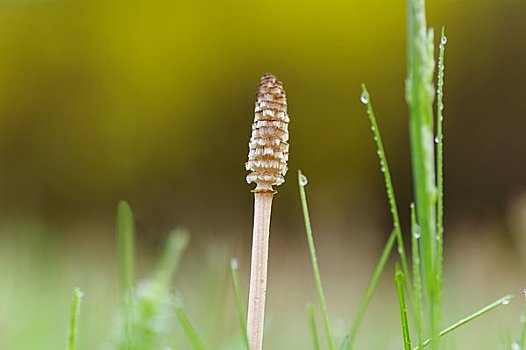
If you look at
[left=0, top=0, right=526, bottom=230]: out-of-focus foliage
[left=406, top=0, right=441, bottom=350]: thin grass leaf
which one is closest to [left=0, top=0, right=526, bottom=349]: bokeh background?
[left=0, top=0, right=526, bottom=230]: out-of-focus foliage

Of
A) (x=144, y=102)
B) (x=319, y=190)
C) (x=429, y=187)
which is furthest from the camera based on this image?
(x=144, y=102)

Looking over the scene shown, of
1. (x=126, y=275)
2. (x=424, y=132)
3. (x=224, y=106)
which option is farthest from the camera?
(x=224, y=106)

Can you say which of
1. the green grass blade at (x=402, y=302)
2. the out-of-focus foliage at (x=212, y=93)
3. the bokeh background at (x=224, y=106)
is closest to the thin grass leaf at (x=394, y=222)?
the green grass blade at (x=402, y=302)

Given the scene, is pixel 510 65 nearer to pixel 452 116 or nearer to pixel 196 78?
pixel 452 116

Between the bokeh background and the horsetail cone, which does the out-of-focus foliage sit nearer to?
the bokeh background

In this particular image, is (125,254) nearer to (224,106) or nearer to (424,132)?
(424,132)

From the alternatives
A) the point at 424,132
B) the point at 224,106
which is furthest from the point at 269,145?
the point at 224,106

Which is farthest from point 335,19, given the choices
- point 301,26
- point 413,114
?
point 413,114
